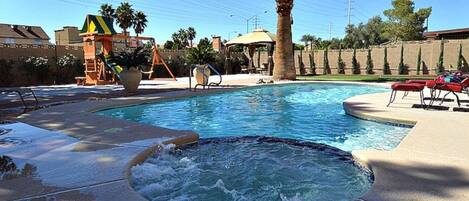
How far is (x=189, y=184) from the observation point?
432 cm

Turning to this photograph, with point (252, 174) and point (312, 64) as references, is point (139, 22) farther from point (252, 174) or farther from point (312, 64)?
point (252, 174)

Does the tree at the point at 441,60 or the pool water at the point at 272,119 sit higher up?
the tree at the point at 441,60

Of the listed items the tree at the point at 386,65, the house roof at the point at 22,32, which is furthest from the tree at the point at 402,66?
the house roof at the point at 22,32

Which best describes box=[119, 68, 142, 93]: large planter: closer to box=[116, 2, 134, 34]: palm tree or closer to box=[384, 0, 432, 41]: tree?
box=[116, 2, 134, 34]: palm tree

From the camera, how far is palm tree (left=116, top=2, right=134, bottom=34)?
43719 mm

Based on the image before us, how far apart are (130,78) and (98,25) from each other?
5.93 metres

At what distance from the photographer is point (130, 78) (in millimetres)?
14172

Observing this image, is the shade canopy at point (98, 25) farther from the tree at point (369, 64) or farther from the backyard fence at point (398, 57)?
the tree at point (369, 64)

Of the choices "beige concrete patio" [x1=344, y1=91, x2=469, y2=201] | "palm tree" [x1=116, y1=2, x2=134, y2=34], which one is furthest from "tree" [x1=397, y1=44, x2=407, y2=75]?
"palm tree" [x1=116, y1=2, x2=134, y2=34]

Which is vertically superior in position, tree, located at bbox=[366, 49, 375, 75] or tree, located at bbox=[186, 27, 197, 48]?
tree, located at bbox=[186, 27, 197, 48]

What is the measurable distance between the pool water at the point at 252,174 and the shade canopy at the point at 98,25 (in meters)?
14.4

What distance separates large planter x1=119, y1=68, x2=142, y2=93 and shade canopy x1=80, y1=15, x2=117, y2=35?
5390 millimetres

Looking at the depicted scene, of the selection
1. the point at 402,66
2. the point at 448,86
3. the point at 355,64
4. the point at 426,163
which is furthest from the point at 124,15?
the point at 426,163

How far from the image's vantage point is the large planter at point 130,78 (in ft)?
46.5
